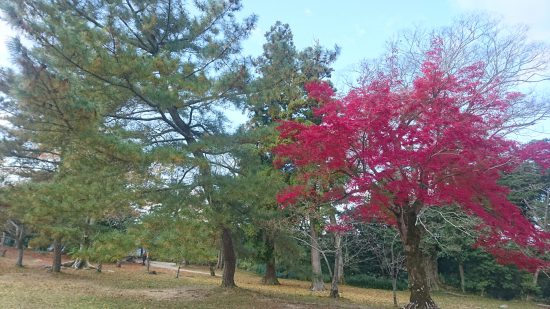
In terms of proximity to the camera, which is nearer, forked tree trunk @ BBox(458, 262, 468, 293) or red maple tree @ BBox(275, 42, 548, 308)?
red maple tree @ BBox(275, 42, 548, 308)

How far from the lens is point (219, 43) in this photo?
10062 mm

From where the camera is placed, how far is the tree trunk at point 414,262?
8234mm

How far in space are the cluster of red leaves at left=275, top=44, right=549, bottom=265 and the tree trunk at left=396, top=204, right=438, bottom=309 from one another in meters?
0.73

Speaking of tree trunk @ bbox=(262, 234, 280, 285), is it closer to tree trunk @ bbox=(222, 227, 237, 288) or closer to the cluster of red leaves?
tree trunk @ bbox=(222, 227, 237, 288)

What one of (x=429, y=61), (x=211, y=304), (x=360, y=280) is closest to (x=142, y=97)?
(x=211, y=304)

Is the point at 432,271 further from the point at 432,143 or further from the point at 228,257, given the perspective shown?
the point at 432,143

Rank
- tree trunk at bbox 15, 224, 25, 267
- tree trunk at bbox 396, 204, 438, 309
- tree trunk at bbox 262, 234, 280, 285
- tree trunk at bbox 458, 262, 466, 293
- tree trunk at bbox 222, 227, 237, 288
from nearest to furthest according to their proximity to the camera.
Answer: tree trunk at bbox 396, 204, 438, 309 < tree trunk at bbox 222, 227, 237, 288 < tree trunk at bbox 262, 234, 280, 285 < tree trunk at bbox 15, 224, 25, 267 < tree trunk at bbox 458, 262, 466, 293

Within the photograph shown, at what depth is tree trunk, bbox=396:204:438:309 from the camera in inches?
324

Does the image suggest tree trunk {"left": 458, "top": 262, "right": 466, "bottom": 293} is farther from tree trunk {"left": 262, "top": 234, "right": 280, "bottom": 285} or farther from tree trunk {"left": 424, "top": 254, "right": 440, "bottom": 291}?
tree trunk {"left": 262, "top": 234, "right": 280, "bottom": 285}

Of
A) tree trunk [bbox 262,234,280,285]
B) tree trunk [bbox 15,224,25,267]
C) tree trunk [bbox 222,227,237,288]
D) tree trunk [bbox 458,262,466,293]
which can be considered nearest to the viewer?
tree trunk [bbox 222,227,237,288]

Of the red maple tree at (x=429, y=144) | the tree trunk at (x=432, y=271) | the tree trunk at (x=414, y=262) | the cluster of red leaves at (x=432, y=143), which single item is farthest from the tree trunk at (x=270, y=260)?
the cluster of red leaves at (x=432, y=143)

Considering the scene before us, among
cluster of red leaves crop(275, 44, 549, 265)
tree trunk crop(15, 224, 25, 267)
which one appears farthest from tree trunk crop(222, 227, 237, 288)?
tree trunk crop(15, 224, 25, 267)

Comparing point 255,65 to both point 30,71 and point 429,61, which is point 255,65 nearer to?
point 429,61

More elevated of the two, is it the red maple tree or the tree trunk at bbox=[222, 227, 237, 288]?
the red maple tree
